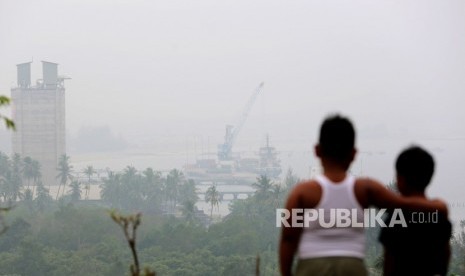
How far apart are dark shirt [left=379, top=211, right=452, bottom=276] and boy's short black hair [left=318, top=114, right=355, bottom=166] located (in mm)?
209

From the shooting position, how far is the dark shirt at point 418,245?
1.83 m

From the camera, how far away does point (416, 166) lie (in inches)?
76.3

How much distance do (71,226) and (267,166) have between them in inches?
3252

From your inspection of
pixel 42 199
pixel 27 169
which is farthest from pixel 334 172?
pixel 27 169

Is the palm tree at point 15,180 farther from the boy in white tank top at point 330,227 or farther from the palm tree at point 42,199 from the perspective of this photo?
the boy in white tank top at point 330,227

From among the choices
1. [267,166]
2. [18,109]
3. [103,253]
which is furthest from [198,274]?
[267,166]

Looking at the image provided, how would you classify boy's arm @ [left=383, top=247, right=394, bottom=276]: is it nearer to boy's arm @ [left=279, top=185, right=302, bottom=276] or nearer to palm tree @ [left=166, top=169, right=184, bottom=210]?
boy's arm @ [left=279, top=185, right=302, bottom=276]

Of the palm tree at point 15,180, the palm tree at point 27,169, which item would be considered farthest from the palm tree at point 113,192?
the palm tree at point 27,169

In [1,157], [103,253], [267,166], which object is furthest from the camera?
[267,166]

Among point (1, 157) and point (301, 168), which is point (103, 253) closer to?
point (1, 157)

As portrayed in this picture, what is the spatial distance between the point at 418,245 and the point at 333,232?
0.81 ft

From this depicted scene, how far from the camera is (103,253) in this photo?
37.9 m

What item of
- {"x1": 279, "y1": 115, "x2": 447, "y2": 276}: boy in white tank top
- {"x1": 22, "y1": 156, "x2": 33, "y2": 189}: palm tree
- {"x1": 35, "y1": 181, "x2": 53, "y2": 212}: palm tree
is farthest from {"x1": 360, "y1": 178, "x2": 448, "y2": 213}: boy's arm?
{"x1": 22, "y1": 156, "x2": 33, "y2": 189}: palm tree

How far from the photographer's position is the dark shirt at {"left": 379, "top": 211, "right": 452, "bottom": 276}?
1.83 meters
